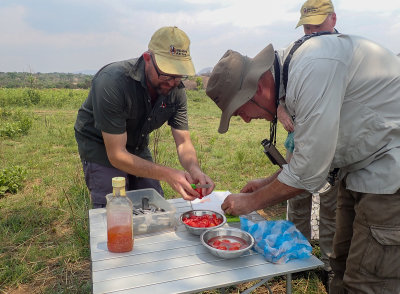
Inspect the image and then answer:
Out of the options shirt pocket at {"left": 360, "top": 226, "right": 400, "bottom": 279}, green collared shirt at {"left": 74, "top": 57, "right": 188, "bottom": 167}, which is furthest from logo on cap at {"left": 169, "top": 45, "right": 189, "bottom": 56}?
shirt pocket at {"left": 360, "top": 226, "right": 400, "bottom": 279}

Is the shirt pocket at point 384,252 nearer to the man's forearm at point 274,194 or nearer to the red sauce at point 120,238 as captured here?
the man's forearm at point 274,194

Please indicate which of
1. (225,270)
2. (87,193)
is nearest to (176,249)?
(225,270)

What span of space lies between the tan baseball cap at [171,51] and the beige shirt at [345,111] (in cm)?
83

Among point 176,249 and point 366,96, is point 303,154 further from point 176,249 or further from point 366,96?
point 176,249

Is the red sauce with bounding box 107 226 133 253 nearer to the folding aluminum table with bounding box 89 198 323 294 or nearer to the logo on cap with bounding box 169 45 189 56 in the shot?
the folding aluminum table with bounding box 89 198 323 294

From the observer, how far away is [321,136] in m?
1.47

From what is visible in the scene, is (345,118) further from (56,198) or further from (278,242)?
(56,198)

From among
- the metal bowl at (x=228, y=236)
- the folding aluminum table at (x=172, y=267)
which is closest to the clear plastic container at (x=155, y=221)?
the folding aluminum table at (x=172, y=267)

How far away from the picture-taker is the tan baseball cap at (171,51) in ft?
7.19

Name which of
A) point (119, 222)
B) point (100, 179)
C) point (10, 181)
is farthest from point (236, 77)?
point (10, 181)

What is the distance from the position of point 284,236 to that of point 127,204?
2.73 ft

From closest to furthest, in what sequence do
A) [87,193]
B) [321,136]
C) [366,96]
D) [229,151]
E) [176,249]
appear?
[321,136] < [366,96] < [176,249] < [87,193] < [229,151]

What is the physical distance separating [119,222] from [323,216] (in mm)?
2060

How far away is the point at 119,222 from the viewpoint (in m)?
1.64
